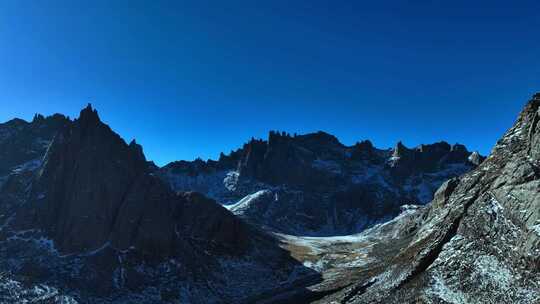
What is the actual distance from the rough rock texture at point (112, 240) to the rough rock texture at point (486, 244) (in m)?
57.3

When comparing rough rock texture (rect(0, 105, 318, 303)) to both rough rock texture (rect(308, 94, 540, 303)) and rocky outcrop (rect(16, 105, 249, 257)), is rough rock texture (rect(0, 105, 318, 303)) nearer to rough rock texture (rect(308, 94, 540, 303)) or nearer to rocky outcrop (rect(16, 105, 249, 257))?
rocky outcrop (rect(16, 105, 249, 257))

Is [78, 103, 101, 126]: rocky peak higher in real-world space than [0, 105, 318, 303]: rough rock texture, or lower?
higher

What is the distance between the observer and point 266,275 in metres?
128

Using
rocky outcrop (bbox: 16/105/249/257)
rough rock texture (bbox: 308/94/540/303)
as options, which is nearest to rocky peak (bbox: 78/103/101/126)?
rocky outcrop (bbox: 16/105/249/257)

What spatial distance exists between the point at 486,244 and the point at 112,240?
301 ft

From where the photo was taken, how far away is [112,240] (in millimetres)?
121562

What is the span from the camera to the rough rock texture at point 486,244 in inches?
1900

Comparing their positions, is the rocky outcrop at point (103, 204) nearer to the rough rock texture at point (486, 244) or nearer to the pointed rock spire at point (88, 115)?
the pointed rock spire at point (88, 115)

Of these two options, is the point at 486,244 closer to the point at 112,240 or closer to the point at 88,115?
the point at 112,240

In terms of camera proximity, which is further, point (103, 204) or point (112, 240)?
point (103, 204)

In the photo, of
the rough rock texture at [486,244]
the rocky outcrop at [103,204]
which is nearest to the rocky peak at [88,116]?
the rocky outcrop at [103,204]

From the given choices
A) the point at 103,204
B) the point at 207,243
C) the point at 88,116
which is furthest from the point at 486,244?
the point at 88,116

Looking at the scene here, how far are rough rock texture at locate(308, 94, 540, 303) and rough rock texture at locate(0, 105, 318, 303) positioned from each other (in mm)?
57322

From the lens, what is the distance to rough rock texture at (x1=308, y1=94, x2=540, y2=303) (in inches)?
1900
